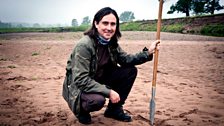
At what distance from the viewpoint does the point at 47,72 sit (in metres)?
6.55

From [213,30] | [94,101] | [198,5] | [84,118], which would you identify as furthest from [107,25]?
[198,5]

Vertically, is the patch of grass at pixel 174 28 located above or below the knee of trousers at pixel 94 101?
above

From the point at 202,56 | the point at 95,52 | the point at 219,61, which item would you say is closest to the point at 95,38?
the point at 95,52

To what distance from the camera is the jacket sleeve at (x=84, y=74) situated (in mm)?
2619

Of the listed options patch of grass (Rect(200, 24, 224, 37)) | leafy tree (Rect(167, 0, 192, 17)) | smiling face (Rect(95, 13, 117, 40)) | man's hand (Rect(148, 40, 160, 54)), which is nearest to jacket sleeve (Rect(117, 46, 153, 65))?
man's hand (Rect(148, 40, 160, 54))

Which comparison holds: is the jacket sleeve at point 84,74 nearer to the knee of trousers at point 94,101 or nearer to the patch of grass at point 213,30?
the knee of trousers at point 94,101

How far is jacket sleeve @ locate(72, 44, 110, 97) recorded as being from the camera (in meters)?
2.62

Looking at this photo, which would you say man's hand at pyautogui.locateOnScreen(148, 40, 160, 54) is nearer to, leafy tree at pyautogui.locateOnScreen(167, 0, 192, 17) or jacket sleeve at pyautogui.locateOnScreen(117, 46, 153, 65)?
jacket sleeve at pyautogui.locateOnScreen(117, 46, 153, 65)

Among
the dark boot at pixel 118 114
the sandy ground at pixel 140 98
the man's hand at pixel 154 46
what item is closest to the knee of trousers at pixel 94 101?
the sandy ground at pixel 140 98

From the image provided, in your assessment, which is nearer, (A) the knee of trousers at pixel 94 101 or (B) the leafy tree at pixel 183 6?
(A) the knee of trousers at pixel 94 101

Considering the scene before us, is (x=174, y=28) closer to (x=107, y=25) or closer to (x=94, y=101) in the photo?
(x=107, y=25)

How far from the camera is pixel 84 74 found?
8.62 feet

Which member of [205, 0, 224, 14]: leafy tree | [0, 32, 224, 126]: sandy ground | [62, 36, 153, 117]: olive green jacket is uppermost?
[205, 0, 224, 14]: leafy tree

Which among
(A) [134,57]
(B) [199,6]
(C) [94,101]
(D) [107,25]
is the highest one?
(B) [199,6]
